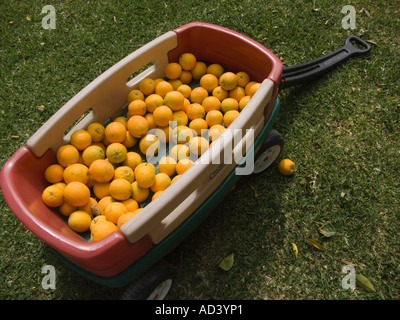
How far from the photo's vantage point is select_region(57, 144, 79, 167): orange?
6.70 ft

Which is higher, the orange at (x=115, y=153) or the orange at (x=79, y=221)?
the orange at (x=115, y=153)

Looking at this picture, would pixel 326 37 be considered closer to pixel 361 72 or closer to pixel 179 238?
pixel 361 72

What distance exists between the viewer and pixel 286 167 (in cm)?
247

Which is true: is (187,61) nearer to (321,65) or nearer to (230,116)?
(230,116)

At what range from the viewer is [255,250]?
7.43ft

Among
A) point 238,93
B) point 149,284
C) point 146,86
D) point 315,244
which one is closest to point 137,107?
point 146,86

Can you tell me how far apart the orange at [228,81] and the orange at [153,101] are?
1.57 feet

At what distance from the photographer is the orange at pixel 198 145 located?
6.98 ft

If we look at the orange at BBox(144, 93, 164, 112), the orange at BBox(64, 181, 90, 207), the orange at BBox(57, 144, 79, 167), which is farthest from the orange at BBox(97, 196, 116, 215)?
the orange at BBox(144, 93, 164, 112)

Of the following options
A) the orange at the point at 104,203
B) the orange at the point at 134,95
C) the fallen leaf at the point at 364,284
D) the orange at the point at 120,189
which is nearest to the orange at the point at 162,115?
the orange at the point at 134,95

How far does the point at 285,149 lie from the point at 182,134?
94 cm

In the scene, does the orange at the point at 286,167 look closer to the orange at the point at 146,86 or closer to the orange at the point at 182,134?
the orange at the point at 182,134
